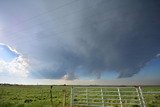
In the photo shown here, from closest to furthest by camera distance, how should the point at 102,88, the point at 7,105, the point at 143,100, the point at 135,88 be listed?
1. the point at 143,100
2. the point at 135,88
3. the point at 102,88
4. the point at 7,105

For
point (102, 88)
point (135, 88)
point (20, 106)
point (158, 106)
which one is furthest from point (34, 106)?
point (158, 106)

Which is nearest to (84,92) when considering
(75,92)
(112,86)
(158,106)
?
(75,92)

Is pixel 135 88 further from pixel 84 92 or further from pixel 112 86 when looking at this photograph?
pixel 84 92

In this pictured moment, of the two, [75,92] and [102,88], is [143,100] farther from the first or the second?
[75,92]

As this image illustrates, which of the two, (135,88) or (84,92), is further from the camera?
(84,92)

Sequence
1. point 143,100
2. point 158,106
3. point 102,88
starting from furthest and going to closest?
point 158,106 → point 102,88 → point 143,100

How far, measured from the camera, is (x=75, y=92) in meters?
15.2

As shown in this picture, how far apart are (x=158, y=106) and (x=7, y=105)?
12.0 metres

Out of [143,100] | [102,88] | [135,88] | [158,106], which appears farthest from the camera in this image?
[158,106]

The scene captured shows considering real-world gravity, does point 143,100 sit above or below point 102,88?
below

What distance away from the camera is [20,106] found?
16.9 meters

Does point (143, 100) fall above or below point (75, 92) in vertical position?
below

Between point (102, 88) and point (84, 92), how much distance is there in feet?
4.12

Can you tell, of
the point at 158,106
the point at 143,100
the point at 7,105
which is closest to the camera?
the point at 143,100
